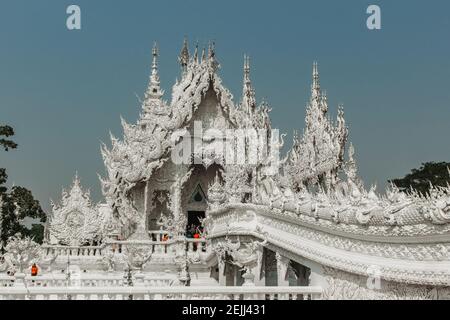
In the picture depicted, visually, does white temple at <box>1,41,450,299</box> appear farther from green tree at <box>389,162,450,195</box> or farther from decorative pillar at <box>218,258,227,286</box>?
green tree at <box>389,162,450,195</box>

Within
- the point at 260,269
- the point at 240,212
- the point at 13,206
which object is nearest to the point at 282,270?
the point at 260,269

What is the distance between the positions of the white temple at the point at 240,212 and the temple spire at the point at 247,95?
87 mm

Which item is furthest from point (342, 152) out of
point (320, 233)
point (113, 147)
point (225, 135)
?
point (320, 233)

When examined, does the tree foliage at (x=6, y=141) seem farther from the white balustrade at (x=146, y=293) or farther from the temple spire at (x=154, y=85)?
the white balustrade at (x=146, y=293)

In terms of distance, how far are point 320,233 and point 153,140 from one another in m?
15.4

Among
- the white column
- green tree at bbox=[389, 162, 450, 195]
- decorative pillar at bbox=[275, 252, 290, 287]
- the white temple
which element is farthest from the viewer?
green tree at bbox=[389, 162, 450, 195]

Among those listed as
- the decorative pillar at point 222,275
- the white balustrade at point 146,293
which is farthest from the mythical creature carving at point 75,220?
the white balustrade at point 146,293

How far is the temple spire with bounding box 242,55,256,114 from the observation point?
23.2 meters

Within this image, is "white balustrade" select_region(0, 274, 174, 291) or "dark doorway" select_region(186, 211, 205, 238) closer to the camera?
"white balustrade" select_region(0, 274, 174, 291)

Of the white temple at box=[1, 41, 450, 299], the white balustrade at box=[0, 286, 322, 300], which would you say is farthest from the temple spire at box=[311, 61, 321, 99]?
the white balustrade at box=[0, 286, 322, 300]

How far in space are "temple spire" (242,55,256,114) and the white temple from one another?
0.09m

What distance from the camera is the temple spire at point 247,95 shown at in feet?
76.2

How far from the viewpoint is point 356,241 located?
316 inches
